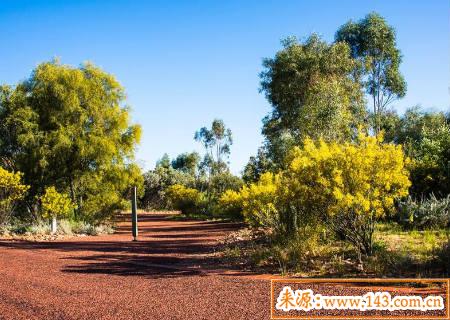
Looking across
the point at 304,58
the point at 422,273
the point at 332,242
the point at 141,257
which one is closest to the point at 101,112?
the point at 304,58

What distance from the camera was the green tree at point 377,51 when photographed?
100ft

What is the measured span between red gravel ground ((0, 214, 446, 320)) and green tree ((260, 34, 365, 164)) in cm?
972

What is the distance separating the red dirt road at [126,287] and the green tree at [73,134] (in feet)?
29.3

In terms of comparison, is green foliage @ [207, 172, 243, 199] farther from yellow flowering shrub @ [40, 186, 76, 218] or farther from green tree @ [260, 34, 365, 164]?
yellow flowering shrub @ [40, 186, 76, 218]

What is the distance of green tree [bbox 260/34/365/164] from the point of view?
64.1 feet

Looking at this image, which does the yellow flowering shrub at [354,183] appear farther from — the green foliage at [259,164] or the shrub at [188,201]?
the shrub at [188,201]

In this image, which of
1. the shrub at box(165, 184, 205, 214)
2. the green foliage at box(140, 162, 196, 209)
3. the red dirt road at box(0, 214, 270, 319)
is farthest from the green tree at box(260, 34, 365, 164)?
the green foliage at box(140, 162, 196, 209)

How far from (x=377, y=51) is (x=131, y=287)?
92.7 ft

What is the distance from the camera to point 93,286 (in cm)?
Result: 772

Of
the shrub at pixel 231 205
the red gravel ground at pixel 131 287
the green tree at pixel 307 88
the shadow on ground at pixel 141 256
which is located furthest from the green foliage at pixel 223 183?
the red gravel ground at pixel 131 287

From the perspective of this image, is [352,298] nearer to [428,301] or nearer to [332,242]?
[428,301]

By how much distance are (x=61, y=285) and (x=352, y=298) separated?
196 inches

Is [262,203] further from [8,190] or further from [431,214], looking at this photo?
[8,190]

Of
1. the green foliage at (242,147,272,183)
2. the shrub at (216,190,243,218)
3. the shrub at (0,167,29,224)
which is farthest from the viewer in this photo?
the green foliage at (242,147,272,183)
